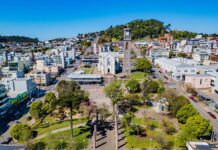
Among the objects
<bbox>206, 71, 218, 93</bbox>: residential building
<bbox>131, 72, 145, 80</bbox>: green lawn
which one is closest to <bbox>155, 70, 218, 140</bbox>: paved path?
<bbox>131, 72, 145, 80</bbox>: green lawn

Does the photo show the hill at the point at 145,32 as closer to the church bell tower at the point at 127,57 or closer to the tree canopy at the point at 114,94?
the church bell tower at the point at 127,57

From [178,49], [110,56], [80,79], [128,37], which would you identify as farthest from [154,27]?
[80,79]

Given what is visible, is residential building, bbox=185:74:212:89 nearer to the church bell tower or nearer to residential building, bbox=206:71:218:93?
residential building, bbox=206:71:218:93

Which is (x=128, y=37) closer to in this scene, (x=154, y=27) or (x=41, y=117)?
(x=41, y=117)

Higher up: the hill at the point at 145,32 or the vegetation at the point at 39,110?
the hill at the point at 145,32

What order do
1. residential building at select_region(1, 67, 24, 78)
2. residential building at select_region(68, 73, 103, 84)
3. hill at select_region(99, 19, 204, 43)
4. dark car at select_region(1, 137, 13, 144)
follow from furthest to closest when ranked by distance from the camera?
1. hill at select_region(99, 19, 204, 43)
2. residential building at select_region(68, 73, 103, 84)
3. residential building at select_region(1, 67, 24, 78)
4. dark car at select_region(1, 137, 13, 144)

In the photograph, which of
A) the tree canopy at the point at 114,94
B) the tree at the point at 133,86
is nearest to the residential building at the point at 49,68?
the tree at the point at 133,86
